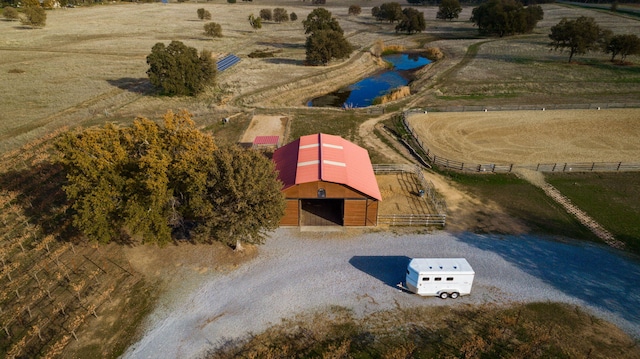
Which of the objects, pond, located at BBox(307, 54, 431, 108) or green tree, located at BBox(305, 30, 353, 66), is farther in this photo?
green tree, located at BBox(305, 30, 353, 66)

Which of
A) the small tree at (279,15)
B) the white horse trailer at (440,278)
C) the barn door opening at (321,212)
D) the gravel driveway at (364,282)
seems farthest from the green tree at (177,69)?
the small tree at (279,15)

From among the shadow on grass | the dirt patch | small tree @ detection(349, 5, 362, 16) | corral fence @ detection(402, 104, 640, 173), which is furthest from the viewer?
small tree @ detection(349, 5, 362, 16)

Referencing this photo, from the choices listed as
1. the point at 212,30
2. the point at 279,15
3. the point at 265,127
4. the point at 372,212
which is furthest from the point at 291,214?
the point at 279,15

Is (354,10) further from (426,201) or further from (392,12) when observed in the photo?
(426,201)

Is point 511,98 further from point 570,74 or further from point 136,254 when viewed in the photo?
point 136,254

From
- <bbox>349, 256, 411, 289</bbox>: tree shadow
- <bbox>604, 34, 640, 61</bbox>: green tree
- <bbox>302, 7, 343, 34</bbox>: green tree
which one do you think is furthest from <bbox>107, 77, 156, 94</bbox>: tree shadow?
<bbox>604, 34, 640, 61</bbox>: green tree

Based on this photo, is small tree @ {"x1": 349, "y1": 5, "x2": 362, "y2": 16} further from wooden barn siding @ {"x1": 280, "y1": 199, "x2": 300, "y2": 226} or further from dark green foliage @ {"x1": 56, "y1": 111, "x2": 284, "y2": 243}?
dark green foliage @ {"x1": 56, "y1": 111, "x2": 284, "y2": 243}
